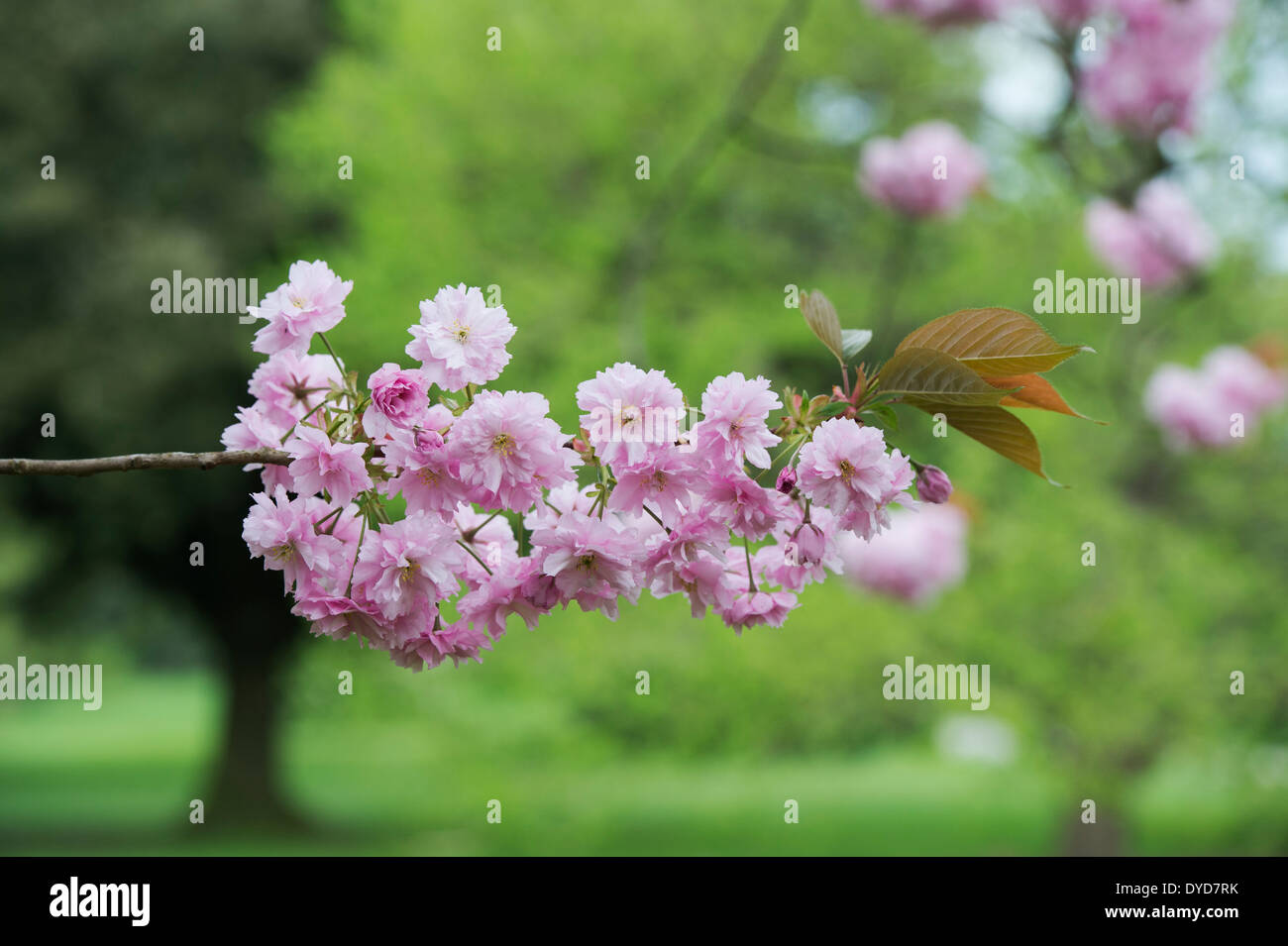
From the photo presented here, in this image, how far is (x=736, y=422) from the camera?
1.23 meters

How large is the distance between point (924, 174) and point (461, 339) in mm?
4831

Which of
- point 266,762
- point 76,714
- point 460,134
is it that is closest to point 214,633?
point 266,762

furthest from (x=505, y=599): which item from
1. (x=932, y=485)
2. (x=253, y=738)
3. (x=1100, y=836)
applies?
(x=253, y=738)

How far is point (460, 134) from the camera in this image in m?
7.99

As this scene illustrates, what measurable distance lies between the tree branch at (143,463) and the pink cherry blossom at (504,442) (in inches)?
7.8

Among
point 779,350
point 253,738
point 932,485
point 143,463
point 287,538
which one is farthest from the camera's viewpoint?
point 253,738

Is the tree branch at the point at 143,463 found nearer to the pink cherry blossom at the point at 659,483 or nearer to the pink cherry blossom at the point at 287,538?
the pink cherry blossom at the point at 287,538

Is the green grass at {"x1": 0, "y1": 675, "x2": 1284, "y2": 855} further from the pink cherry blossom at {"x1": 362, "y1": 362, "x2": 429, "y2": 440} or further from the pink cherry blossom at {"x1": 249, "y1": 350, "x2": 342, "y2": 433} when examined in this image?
the pink cherry blossom at {"x1": 362, "y1": 362, "x2": 429, "y2": 440}

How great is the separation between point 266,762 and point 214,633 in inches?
53.0

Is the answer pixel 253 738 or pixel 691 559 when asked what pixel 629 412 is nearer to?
pixel 691 559

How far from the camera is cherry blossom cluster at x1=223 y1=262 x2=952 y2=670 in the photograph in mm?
1235

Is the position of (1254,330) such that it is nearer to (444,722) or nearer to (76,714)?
(444,722)

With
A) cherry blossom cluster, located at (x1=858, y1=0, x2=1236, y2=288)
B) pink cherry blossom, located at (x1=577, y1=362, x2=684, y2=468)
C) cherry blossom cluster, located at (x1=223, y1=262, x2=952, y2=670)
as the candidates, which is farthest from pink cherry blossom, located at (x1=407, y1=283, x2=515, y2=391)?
cherry blossom cluster, located at (x1=858, y1=0, x2=1236, y2=288)

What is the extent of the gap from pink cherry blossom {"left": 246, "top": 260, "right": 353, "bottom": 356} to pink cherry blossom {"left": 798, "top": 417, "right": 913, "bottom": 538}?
1.77ft
